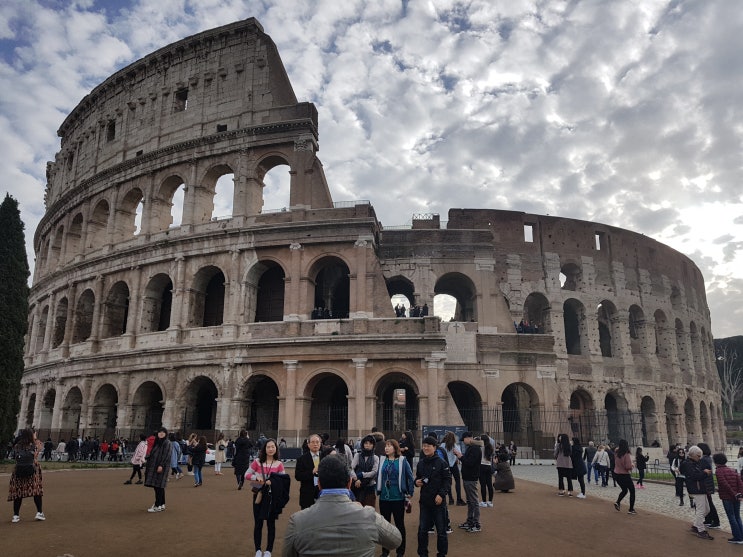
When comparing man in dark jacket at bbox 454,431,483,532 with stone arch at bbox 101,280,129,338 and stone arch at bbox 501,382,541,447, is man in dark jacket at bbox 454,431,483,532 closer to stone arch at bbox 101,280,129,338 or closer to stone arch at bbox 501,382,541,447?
stone arch at bbox 501,382,541,447

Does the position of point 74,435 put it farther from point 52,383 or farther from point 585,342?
point 585,342

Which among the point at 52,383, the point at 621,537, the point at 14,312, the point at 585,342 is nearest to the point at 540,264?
the point at 585,342

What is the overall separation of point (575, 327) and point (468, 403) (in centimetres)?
993

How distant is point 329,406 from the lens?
22594mm

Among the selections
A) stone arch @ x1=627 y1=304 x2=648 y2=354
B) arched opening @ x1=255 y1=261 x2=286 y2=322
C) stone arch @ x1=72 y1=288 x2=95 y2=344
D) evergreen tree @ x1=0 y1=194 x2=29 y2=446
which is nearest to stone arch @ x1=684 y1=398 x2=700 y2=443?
stone arch @ x1=627 y1=304 x2=648 y2=354

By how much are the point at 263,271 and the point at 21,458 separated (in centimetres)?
1619

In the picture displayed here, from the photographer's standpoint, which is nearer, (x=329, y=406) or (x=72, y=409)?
(x=329, y=406)

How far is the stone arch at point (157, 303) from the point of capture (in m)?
24.6

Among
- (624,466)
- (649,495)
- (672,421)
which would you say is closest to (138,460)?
(624,466)

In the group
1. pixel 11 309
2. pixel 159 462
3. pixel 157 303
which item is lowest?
pixel 159 462

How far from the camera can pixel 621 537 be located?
7.80 meters

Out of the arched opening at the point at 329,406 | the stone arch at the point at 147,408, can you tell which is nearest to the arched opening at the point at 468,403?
the arched opening at the point at 329,406

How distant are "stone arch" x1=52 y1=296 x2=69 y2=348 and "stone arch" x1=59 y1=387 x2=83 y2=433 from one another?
3774mm

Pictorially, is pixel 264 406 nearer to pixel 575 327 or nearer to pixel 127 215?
pixel 127 215
